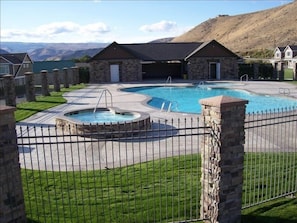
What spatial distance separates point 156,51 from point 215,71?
7.09 metres

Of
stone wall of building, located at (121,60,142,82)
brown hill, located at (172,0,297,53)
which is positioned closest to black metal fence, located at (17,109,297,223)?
stone wall of building, located at (121,60,142,82)

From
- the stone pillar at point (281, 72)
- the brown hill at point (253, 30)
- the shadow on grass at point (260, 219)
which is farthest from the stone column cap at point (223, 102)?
the brown hill at point (253, 30)

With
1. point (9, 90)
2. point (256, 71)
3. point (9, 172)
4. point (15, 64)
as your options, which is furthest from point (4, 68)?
point (9, 172)

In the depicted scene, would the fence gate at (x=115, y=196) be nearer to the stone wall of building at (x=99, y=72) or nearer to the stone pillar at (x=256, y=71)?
the stone wall of building at (x=99, y=72)

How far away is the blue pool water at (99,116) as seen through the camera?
16641 mm

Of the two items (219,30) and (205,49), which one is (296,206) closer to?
(205,49)

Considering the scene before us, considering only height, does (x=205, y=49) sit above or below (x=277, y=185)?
above

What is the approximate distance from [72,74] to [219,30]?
12846cm

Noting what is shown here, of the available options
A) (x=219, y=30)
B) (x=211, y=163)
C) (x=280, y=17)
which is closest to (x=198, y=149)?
(x=211, y=163)

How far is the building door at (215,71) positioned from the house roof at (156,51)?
5.68ft

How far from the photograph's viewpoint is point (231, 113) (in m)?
6.23

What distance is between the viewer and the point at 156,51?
133ft

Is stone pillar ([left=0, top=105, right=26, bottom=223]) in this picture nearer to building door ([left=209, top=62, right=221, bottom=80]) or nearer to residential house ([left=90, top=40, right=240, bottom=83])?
residential house ([left=90, top=40, right=240, bottom=83])

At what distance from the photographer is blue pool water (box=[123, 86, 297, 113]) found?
22.1 m
